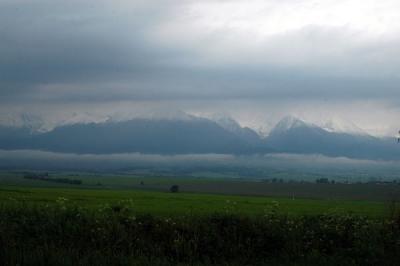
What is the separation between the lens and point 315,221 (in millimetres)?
23422

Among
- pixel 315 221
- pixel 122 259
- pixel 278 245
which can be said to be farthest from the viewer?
pixel 315 221

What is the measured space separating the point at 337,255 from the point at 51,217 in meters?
10.9

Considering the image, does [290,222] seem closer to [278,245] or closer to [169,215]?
[278,245]

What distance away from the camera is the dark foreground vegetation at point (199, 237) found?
19.1 meters

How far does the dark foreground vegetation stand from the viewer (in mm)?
19094

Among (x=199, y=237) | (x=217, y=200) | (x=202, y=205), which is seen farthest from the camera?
(x=217, y=200)

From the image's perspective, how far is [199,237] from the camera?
68.9 ft

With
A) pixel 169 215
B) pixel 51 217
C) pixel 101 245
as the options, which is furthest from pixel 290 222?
pixel 51 217

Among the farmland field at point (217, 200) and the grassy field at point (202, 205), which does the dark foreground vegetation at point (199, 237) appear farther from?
the farmland field at point (217, 200)

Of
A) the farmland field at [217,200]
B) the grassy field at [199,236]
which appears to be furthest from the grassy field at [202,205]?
the grassy field at [199,236]

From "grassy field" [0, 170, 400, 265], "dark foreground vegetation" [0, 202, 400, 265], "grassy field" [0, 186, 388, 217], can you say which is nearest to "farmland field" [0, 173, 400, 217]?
"grassy field" [0, 186, 388, 217]

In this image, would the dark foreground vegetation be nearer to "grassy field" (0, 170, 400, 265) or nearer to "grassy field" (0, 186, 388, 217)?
"grassy field" (0, 170, 400, 265)

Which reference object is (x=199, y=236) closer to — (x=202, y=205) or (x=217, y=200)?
(x=202, y=205)

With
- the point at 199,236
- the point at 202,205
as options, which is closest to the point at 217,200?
the point at 202,205
